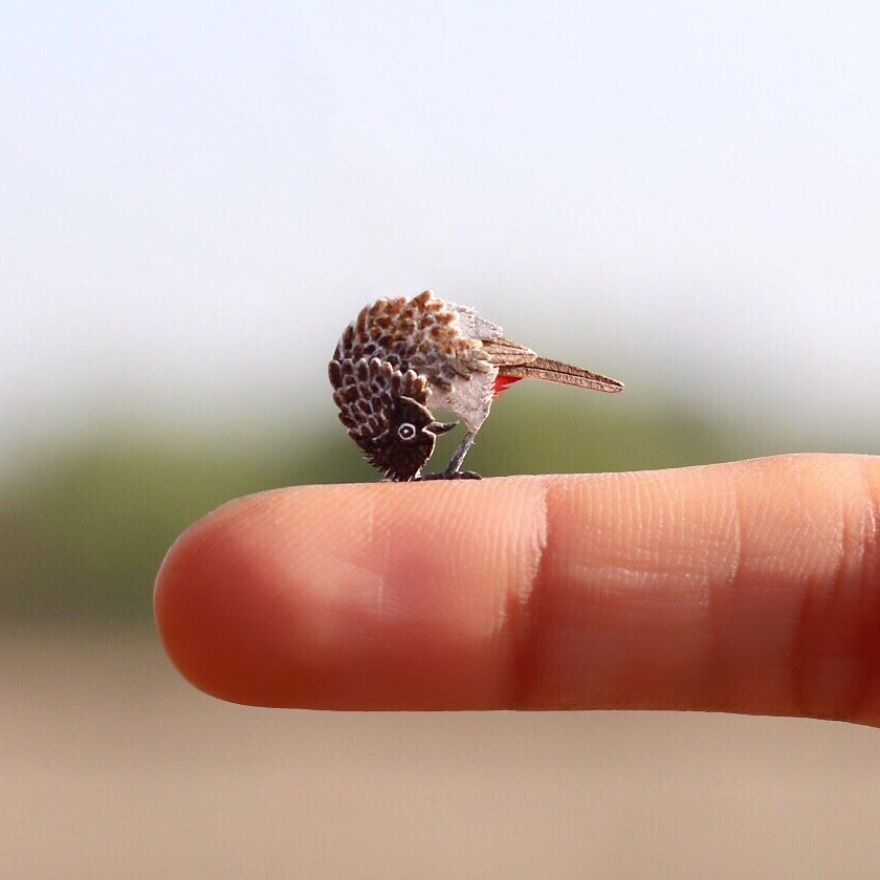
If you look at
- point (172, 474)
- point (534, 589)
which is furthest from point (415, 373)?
point (172, 474)

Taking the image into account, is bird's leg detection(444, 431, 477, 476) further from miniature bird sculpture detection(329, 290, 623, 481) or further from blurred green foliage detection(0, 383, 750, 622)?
blurred green foliage detection(0, 383, 750, 622)

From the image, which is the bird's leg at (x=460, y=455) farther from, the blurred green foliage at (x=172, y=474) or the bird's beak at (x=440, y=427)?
the blurred green foliage at (x=172, y=474)

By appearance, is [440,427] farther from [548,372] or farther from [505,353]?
[548,372]

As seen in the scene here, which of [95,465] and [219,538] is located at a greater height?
[219,538]

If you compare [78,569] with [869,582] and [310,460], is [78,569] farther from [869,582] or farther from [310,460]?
[869,582]

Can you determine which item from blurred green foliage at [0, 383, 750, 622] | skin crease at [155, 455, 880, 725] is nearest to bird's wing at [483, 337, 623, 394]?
skin crease at [155, 455, 880, 725]

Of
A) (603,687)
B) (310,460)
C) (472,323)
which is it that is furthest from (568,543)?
(310,460)
